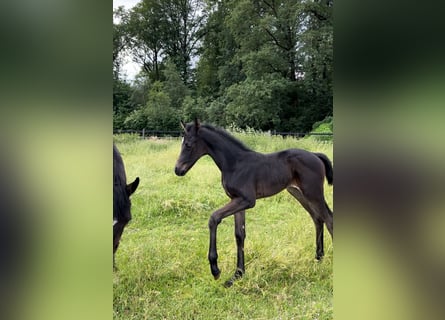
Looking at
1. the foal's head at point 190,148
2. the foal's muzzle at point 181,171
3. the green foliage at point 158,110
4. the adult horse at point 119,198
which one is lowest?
the adult horse at point 119,198

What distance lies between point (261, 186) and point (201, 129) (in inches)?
12.9

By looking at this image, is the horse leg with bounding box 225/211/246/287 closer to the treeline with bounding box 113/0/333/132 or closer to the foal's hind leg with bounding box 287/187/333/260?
the foal's hind leg with bounding box 287/187/333/260

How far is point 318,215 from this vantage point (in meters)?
1.37

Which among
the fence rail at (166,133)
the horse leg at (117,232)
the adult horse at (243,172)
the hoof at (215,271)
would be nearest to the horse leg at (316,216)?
the adult horse at (243,172)

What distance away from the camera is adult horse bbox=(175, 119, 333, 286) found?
4.53 ft

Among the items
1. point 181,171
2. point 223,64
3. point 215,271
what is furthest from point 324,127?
point 215,271

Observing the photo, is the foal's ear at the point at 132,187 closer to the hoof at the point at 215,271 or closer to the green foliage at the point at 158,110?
the green foliage at the point at 158,110

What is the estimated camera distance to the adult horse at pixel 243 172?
1382 millimetres

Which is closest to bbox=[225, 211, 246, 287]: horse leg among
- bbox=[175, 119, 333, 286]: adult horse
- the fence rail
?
bbox=[175, 119, 333, 286]: adult horse

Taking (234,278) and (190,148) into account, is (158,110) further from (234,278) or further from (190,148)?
(234,278)
